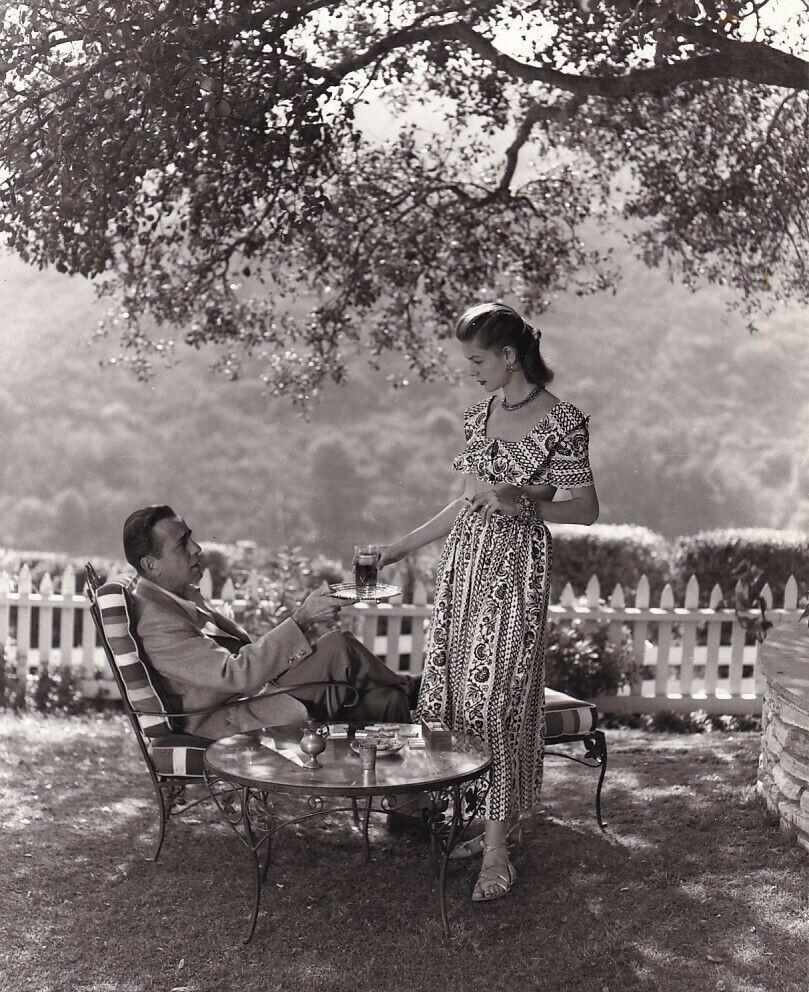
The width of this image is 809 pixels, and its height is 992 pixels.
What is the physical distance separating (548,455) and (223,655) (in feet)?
4.47

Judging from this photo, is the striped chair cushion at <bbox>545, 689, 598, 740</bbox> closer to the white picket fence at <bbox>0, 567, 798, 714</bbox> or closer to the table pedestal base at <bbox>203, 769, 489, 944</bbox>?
the table pedestal base at <bbox>203, 769, 489, 944</bbox>

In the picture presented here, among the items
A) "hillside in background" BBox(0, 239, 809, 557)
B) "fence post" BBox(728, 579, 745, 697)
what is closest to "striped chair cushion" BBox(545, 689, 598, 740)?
"fence post" BBox(728, 579, 745, 697)

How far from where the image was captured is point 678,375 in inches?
1032

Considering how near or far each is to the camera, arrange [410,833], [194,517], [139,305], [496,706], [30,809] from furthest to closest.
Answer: [194,517], [139,305], [30,809], [410,833], [496,706]

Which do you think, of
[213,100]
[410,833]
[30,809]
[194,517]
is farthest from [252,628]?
[194,517]

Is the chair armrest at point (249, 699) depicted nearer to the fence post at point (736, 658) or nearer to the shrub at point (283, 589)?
the shrub at point (283, 589)

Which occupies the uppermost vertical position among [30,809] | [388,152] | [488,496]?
[388,152]

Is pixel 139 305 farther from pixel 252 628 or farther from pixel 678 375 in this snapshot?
pixel 678 375

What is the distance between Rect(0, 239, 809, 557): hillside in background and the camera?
2400cm

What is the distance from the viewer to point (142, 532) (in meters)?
4.09

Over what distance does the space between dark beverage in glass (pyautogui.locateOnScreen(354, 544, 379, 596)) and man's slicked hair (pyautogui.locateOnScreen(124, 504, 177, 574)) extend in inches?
29.9

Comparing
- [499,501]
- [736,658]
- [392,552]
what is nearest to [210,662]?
[392,552]

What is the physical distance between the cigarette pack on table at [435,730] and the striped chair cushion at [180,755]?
82 centimetres

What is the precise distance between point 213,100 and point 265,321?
3237 millimetres
